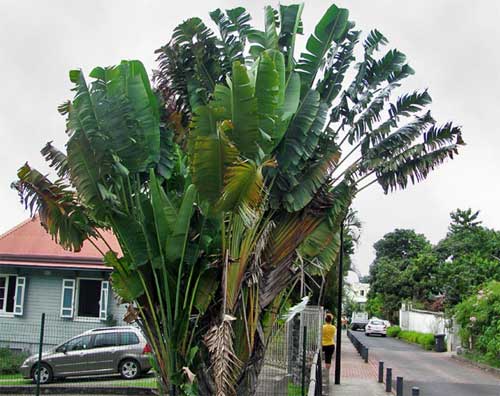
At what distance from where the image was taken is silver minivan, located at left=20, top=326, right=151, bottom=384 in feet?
55.0

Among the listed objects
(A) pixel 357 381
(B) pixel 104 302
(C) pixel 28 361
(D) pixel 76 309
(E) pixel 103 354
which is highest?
(B) pixel 104 302

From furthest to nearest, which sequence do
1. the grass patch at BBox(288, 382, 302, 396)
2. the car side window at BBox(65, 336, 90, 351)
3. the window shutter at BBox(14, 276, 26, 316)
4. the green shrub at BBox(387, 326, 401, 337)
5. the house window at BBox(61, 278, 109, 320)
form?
the green shrub at BBox(387, 326, 401, 337), the window shutter at BBox(14, 276, 26, 316), the house window at BBox(61, 278, 109, 320), the car side window at BBox(65, 336, 90, 351), the grass patch at BBox(288, 382, 302, 396)

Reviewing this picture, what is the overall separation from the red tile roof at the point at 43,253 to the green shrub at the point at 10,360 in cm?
560

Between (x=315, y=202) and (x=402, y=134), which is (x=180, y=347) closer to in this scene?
(x=315, y=202)

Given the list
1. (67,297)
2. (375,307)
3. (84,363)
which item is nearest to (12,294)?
(67,297)

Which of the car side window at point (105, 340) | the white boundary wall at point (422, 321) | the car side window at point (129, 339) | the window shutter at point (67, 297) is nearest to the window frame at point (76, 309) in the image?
the window shutter at point (67, 297)

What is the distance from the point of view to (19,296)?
23.5 m

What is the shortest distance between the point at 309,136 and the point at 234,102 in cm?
218

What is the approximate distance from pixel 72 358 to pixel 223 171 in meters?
10.5

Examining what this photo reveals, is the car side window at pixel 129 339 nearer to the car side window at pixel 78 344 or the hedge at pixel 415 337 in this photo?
the car side window at pixel 78 344

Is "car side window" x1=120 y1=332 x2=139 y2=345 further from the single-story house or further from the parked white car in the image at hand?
the parked white car

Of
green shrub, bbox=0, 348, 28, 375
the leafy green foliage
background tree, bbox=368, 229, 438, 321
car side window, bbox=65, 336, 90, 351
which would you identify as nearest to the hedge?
background tree, bbox=368, 229, 438, 321

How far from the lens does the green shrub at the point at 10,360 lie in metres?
16.4

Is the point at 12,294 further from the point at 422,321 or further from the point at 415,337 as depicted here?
the point at 422,321
